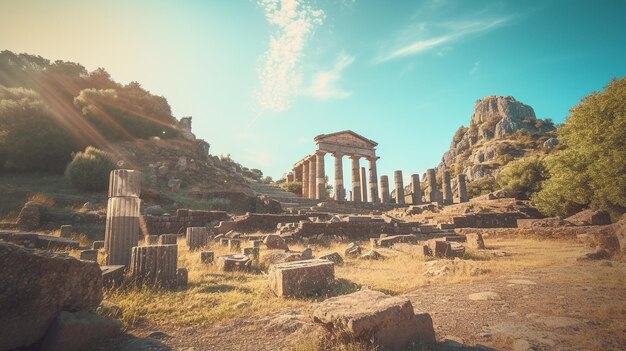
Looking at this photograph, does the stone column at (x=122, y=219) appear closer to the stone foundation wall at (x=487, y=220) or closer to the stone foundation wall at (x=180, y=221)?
the stone foundation wall at (x=180, y=221)

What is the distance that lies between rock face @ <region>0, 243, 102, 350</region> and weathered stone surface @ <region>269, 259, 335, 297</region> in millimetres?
2706

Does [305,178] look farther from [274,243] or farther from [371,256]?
[371,256]

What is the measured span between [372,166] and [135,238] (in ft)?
99.9

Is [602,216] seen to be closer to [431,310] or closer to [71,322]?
[431,310]

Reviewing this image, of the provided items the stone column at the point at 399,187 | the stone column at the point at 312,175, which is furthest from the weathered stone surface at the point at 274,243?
the stone column at the point at 399,187

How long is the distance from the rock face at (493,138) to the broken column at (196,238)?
62.7 meters

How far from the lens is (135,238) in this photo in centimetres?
679

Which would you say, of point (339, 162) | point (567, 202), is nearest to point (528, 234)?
point (567, 202)

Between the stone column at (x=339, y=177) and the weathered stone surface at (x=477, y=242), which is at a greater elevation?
the stone column at (x=339, y=177)

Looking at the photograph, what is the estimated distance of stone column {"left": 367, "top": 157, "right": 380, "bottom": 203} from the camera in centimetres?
3356

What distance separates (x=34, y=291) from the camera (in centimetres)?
299

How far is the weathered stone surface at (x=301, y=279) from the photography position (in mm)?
5152

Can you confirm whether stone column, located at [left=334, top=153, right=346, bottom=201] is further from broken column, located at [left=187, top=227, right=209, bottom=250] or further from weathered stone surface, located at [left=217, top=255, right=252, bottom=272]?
weathered stone surface, located at [left=217, top=255, right=252, bottom=272]

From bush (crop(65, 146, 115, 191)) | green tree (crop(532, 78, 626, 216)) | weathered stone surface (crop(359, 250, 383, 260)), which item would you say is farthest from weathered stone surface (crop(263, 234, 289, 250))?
green tree (crop(532, 78, 626, 216))
